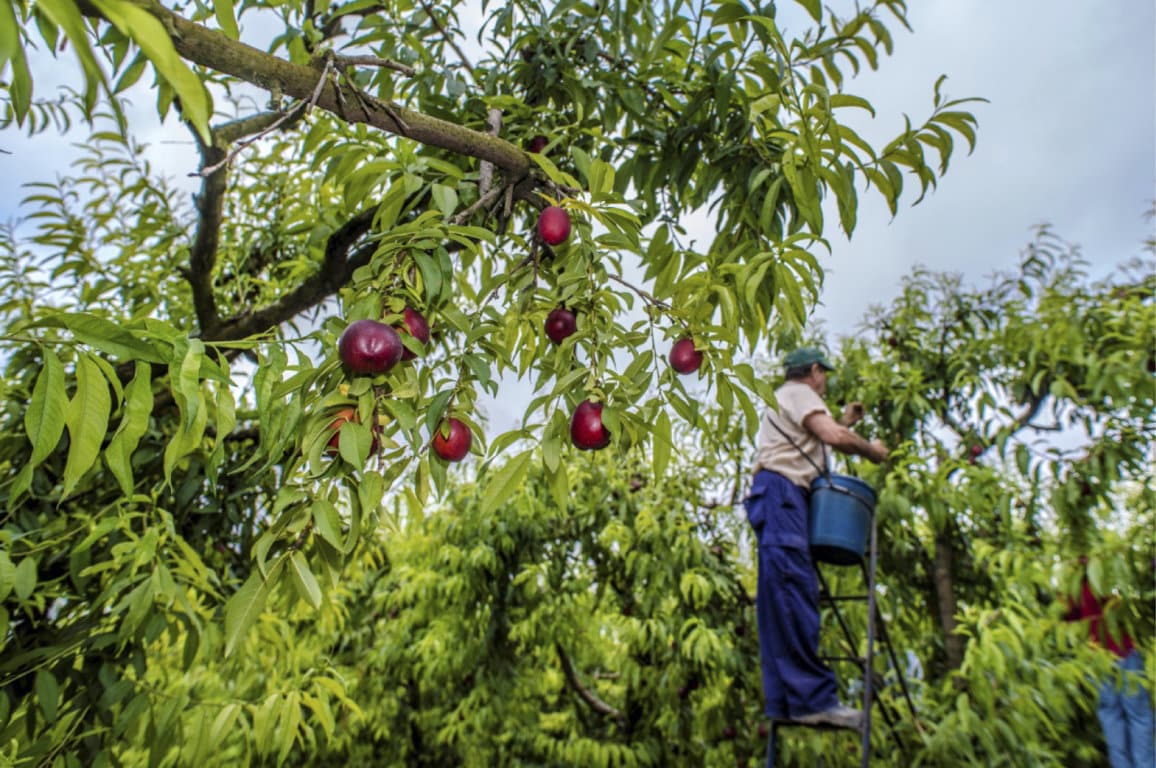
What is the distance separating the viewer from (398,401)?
0.70m

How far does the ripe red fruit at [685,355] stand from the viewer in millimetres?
938

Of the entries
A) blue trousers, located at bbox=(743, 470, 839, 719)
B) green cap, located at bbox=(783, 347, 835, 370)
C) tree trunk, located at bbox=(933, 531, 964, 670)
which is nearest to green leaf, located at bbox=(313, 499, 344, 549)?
blue trousers, located at bbox=(743, 470, 839, 719)

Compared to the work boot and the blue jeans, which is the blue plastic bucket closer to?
the work boot

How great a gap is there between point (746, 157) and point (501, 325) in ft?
1.87

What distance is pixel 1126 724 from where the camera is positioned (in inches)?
98.6

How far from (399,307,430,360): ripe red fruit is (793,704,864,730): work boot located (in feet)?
6.14

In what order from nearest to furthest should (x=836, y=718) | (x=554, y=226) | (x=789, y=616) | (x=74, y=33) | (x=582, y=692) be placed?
(x=74, y=33), (x=554, y=226), (x=836, y=718), (x=789, y=616), (x=582, y=692)

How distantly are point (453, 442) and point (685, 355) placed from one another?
0.35 metres

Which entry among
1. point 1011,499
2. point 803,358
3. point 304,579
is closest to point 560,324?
point 304,579

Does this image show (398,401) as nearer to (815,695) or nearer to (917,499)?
(815,695)

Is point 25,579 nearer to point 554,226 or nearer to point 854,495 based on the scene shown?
point 554,226

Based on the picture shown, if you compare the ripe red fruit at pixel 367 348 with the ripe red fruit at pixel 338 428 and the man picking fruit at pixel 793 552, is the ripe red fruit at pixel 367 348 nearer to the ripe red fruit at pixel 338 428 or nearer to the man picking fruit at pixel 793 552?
the ripe red fruit at pixel 338 428

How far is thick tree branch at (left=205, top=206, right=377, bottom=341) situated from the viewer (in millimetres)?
1476

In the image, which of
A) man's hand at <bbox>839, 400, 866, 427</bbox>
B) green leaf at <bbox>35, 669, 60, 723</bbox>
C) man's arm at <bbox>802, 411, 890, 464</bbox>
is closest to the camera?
green leaf at <bbox>35, 669, 60, 723</bbox>
